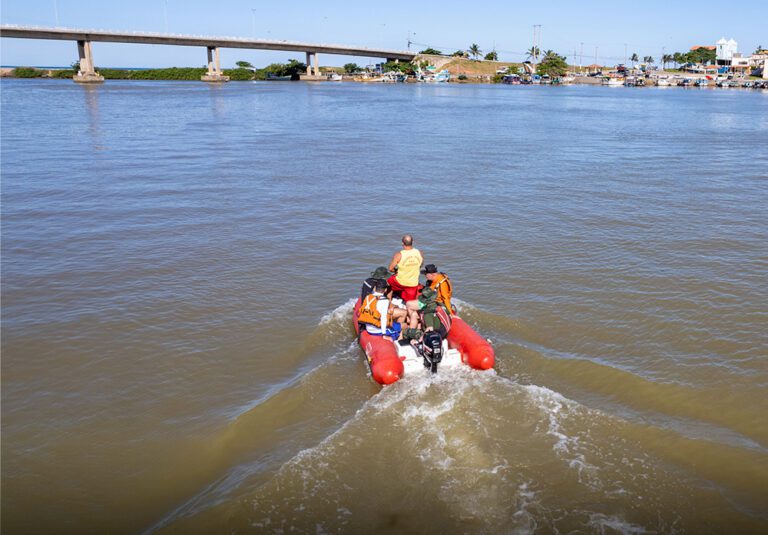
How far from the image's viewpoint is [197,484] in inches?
336

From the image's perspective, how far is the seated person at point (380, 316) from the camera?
11.3m

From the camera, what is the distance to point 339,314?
1385cm

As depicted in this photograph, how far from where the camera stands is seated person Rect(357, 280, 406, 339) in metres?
11.3

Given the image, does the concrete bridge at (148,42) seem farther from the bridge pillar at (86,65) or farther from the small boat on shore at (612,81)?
the small boat on shore at (612,81)

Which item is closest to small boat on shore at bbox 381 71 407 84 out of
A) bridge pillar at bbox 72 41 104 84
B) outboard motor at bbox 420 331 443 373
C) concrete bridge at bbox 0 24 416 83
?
concrete bridge at bbox 0 24 416 83

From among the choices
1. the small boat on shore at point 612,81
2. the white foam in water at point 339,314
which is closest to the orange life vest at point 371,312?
the white foam in water at point 339,314

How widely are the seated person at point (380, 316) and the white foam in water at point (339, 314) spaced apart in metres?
2.06

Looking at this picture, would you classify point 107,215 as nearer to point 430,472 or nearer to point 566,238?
point 566,238

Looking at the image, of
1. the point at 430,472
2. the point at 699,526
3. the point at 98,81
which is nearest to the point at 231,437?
the point at 430,472

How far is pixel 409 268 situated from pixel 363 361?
2030 mm

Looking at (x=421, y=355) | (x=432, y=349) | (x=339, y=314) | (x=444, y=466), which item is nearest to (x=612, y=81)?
(x=339, y=314)

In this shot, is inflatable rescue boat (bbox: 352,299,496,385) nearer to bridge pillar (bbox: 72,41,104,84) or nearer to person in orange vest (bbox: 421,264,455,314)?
person in orange vest (bbox: 421,264,455,314)

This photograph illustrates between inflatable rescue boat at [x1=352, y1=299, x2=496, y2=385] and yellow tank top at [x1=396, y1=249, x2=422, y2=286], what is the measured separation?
1.33 metres

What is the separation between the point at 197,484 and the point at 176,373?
3390mm
